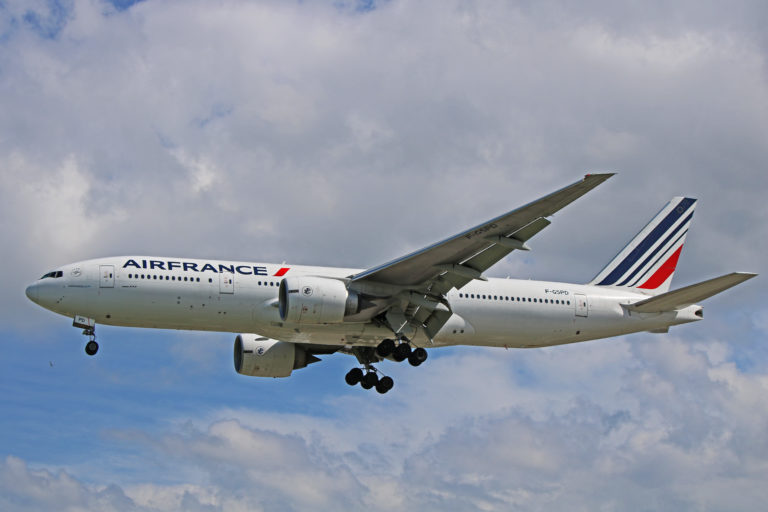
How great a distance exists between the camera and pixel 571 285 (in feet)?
139

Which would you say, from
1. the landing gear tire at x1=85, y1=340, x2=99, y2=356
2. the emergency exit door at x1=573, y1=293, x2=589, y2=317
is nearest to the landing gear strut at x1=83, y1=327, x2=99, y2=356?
the landing gear tire at x1=85, y1=340, x2=99, y2=356

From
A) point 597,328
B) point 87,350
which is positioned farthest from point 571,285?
point 87,350

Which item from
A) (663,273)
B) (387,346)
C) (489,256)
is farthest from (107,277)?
(663,273)

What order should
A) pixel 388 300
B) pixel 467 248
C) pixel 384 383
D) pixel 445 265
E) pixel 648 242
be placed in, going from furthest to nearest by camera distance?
pixel 648 242
pixel 384 383
pixel 388 300
pixel 445 265
pixel 467 248

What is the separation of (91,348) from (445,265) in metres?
13.3

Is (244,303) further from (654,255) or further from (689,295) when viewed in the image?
(654,255)

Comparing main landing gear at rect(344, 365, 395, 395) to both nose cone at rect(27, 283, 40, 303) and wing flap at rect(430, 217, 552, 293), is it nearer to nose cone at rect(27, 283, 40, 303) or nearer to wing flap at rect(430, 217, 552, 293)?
wing flap at rect(430, 217, 552, 293)

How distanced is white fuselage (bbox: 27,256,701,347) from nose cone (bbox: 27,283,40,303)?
1.4 inches

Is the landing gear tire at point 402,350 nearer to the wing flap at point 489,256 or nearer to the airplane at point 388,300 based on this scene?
the airplane at point 388,300

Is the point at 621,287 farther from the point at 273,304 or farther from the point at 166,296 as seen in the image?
the point at 166,296

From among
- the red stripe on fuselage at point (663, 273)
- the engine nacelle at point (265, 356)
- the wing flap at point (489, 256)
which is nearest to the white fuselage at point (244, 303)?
the wing flap at point (489, 256)

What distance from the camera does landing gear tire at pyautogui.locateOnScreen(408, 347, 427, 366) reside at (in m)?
39.7

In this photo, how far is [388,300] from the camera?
37.7 m

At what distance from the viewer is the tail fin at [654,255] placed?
44469mm
